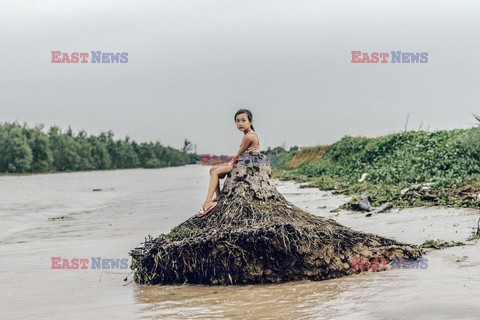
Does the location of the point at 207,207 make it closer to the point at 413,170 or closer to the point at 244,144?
the point at 244,144

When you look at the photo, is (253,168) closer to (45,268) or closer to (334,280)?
(334,280)

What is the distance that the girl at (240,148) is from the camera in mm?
7117

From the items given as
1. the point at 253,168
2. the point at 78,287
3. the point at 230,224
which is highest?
the point at 253,168

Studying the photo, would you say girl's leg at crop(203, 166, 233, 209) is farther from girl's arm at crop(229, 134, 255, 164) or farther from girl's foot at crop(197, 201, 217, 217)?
girl's arm at crop(229, 134, 255, 164)

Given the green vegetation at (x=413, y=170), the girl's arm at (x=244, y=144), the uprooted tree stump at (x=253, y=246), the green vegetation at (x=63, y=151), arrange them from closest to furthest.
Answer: the uprooted tree stump at (x=253, y=246)
the girl's arm at (x=244, y=144)
the green vegetation at (x=413, y=170)
the green vegetation at (x=63, y=151)

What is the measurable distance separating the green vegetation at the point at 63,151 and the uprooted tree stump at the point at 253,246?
252ft

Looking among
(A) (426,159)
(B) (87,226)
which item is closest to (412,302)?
(B) (87,226)

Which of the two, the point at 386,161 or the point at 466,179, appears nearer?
the point at 466,179

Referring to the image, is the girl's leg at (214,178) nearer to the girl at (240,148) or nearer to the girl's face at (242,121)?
the girl at (240,148)

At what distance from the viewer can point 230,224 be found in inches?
265

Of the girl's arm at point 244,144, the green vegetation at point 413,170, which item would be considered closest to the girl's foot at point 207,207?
the girl's arm at point 244,144

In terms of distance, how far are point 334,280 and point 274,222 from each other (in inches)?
37.1

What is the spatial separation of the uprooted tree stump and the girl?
92 millimetres

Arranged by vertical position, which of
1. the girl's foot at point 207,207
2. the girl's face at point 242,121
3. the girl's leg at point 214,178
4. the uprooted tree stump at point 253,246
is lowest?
the uprooted tree stump at point 253,246
